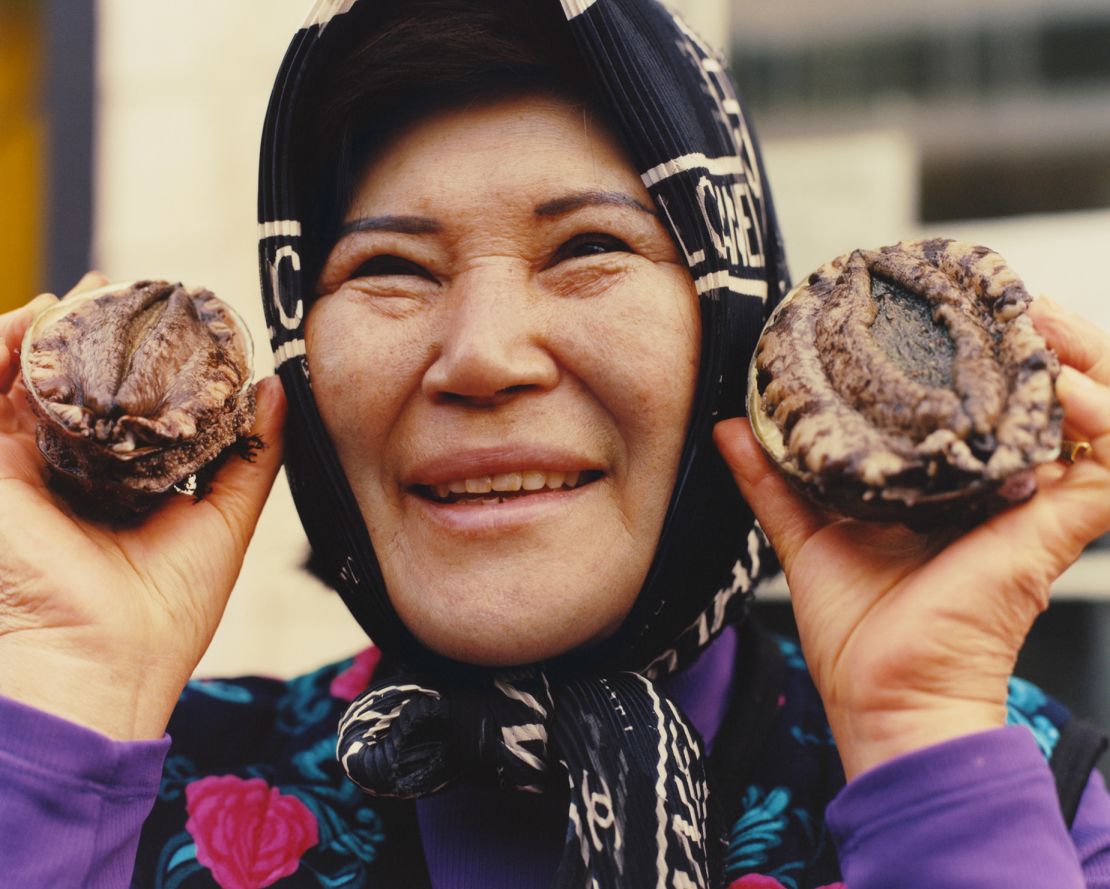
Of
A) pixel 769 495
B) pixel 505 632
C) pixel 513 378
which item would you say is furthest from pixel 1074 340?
pixel 505 632

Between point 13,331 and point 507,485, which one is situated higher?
point 13,331

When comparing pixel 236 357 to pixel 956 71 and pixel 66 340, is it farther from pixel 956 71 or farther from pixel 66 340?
pixel 956 71

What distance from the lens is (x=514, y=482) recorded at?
1.52 metres

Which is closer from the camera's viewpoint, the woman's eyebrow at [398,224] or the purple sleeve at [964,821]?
the purple sleeve at [964,821]

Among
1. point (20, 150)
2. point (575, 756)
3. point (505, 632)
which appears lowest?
point (575, 756)

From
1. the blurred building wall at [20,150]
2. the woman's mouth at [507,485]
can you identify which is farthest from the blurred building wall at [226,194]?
the woman's mouth at [507,485]

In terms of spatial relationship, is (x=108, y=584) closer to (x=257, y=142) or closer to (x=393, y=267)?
(x=393, y=267)

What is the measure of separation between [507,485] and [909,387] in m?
0.57

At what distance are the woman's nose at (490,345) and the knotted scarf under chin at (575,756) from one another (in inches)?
16.7

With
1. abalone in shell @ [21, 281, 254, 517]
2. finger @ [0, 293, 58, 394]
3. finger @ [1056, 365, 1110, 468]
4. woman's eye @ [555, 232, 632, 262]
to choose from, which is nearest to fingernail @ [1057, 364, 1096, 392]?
finger @ [1056, 365, 1110, 468]

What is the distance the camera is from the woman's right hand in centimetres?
144

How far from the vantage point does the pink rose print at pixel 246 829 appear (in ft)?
5.28

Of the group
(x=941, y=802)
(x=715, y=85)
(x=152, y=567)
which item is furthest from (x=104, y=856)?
(x=715, y=85)

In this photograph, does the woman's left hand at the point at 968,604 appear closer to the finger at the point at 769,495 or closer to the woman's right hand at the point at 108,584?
the finger at the point at 769,495
